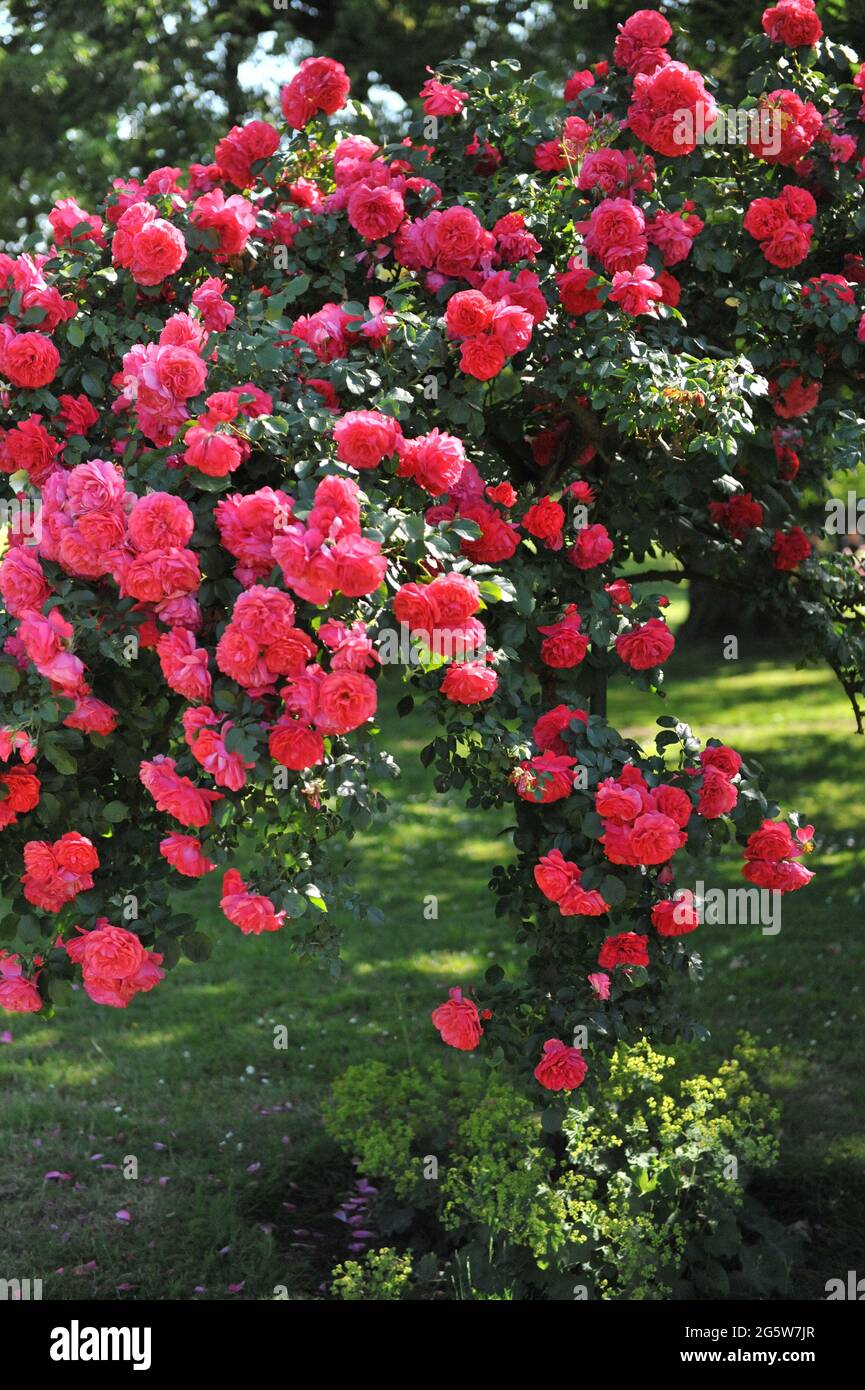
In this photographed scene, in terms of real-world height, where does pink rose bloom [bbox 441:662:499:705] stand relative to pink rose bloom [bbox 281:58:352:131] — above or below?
below

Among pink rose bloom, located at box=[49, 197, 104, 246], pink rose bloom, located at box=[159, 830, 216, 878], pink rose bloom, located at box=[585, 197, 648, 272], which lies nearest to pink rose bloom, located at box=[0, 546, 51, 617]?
pink rose bloom, located at box=[159, 830, 216, 878]

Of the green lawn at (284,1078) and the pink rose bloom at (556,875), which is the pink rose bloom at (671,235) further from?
the green lawn at (284,1078)

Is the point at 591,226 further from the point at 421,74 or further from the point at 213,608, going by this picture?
the point at 421,74

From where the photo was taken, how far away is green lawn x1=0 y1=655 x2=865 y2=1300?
3918 millimetres

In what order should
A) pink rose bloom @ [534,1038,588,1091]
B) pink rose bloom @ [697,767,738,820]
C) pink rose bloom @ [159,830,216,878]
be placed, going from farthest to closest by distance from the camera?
1. pink rose bloom @ [534,1038,588,1091]
2. pink rose bloom @ [697,767,738,820]
3. pink rose bloom @ [159,830,216,878]

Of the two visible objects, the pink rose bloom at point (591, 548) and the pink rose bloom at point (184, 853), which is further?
the pink rose bloom at point (591, 548)

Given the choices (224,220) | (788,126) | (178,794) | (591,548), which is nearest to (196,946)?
(178,794)

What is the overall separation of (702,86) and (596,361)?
0.73m

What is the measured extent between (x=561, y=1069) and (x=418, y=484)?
53.7 inches

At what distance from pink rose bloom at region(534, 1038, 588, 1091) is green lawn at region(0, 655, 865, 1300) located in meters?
0.95

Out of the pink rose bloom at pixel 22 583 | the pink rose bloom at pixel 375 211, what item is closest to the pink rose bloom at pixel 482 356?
the pink rose bloom at pixel 375 211

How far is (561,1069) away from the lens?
311 centimetres

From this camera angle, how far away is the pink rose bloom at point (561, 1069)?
122 inches

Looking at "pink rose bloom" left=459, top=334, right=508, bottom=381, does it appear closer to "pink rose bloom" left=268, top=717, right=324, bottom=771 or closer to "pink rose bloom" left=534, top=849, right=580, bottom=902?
"pink rose bloom" left=268, top=717, right=324, bottom=771
